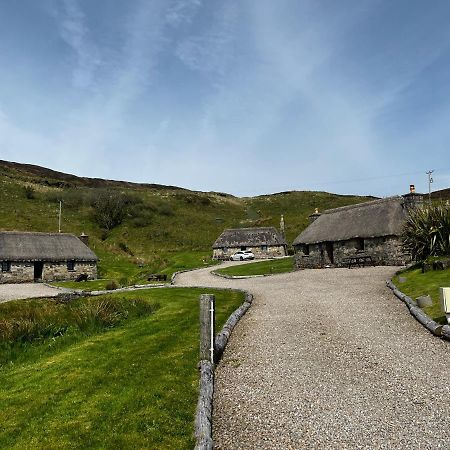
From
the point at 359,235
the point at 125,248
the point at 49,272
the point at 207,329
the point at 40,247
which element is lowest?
the point at 207,329

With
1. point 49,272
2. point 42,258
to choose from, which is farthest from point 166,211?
point 42,258

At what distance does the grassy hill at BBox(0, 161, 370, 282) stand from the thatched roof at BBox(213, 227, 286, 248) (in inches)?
152

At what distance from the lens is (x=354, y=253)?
38.1m

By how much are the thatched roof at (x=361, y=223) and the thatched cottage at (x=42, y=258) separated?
84.3ft

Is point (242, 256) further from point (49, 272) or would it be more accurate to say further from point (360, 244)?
point (49, 272)

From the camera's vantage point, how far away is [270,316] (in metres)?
16.3

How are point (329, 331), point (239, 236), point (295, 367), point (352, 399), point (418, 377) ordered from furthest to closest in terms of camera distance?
point (239, 236) → point (329, 331) → point (295, 367) → point (418, 377) → point (352, 399)

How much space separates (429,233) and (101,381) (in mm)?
22108

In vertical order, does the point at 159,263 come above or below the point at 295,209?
below

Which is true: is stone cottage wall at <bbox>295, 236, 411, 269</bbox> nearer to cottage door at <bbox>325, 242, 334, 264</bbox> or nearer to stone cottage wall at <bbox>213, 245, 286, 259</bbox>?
cottage door at <bbox>325, 242, 334, 264</bbox>

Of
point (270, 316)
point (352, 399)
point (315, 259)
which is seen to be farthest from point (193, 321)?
point (315, 259)

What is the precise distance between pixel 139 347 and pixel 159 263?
43.6m

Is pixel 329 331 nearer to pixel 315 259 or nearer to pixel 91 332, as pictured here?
pixel 91 332

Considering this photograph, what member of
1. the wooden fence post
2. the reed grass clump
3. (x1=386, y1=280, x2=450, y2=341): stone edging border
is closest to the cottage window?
(x1=386, y1=280, x2=450, y2=341): stone edging border
